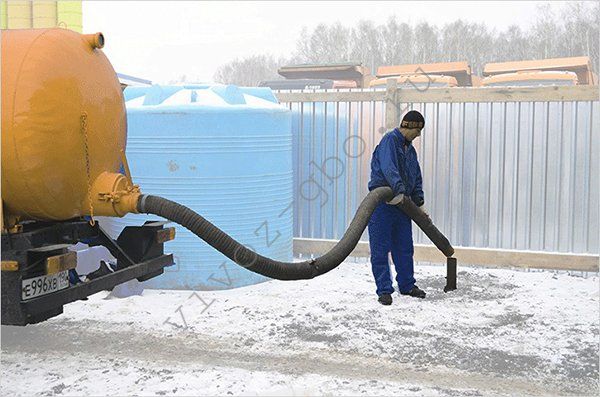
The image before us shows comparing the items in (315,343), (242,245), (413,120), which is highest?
(413,120)

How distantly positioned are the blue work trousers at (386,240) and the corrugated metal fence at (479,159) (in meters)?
1.50

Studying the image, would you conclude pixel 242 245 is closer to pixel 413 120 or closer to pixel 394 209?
pixel 394 209

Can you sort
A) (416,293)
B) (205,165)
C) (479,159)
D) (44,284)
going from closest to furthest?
(44,284) < (416,293) < (205,165) < (479,159)

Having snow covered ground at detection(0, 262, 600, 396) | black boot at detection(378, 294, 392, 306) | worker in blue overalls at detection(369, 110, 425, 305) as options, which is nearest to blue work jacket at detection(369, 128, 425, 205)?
worker in blue overalls at detection(369, 110, 425, 305)

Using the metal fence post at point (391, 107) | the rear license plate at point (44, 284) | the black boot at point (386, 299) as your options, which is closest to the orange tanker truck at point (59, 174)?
the rear license plate at point (44, 284)

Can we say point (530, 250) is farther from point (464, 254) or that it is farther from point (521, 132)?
point (521, 132)

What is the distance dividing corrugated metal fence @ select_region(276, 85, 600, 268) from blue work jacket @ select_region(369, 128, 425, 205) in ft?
4.62

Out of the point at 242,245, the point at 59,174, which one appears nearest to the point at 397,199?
the point at 242,245

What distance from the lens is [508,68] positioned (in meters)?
19.5

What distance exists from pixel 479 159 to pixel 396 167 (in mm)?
1968

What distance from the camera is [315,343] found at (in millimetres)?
5277

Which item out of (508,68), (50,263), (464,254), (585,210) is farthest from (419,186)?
(508,68)

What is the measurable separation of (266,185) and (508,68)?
46.8 ft

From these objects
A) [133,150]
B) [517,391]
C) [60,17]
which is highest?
[60,17]
